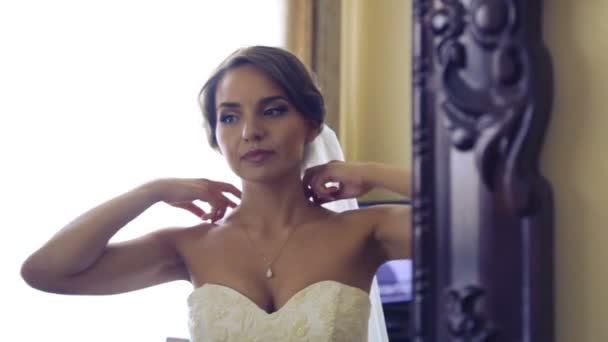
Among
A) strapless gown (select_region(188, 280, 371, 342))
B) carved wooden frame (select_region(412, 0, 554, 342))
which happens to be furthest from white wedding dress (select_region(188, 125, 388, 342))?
carved wooden frame (select_region(412, 0, 554, 342))

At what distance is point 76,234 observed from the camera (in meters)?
0.93

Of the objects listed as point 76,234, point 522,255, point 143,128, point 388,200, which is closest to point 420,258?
point 522,255

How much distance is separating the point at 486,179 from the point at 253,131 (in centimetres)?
34

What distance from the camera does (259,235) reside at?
941mm

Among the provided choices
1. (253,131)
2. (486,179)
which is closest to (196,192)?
(253,131)

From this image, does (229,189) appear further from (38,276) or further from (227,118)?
(38,276)

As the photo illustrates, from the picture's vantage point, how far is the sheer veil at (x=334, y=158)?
0.87 meters

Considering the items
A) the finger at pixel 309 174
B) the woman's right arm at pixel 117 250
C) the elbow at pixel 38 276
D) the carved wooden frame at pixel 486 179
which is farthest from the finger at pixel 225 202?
the carved wooden frame at pixel 486 179

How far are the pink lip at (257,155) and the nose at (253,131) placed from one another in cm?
2

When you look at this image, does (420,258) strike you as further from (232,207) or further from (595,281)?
(232,207)

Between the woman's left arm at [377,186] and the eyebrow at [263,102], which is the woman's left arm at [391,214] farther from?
the eyebrow at [263,102]

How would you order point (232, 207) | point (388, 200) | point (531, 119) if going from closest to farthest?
1. point (531, 119)
2. point (388, 200)
3. point (232, 207)

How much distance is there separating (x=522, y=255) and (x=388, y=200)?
315 mm

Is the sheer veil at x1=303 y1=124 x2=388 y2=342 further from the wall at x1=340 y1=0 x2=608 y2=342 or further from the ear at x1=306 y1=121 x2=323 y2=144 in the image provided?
the wall at x1=340 y1=0 x2=608 y2=342
